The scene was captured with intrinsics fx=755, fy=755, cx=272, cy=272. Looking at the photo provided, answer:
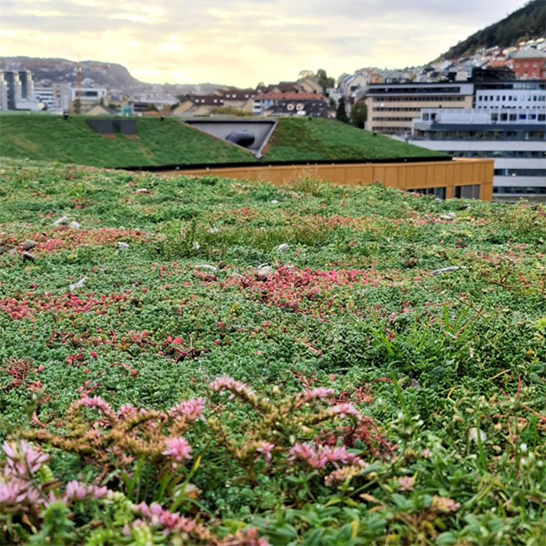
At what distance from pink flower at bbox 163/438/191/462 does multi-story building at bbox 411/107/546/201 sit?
218ft

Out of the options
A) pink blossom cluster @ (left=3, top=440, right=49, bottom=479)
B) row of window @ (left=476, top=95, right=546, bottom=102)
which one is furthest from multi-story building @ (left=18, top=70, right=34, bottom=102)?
pink blossom cluster @ (left=3, top=440, right=49, bottom=479)

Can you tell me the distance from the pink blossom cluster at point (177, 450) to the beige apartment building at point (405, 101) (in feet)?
333

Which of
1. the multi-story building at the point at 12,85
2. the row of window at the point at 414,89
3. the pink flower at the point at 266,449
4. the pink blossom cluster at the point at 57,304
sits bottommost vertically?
the pink blossom cluster at the point at 57,304

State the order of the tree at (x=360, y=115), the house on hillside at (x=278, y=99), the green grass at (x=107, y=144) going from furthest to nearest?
the house on hillside at (x=278, y=99) → the tree at (x=360, y=115) → the green grass at (x=107, y=144)

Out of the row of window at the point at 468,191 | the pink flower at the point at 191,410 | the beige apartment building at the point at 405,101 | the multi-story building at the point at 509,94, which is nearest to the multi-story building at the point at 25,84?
the beige apartment building at the point at 405,101

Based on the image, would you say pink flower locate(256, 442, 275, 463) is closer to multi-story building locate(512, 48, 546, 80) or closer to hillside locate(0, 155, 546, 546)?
hillside locate(0, 155, 546, 546)

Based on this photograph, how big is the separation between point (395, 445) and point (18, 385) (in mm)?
1556

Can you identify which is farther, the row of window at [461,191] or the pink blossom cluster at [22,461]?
the row of window at [461,191]

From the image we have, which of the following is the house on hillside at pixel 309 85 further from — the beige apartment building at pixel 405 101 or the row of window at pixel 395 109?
the row of window at pixel 395 109

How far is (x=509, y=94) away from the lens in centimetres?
9438

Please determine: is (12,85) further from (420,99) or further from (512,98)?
(512,98)

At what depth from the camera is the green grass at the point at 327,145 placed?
30.0m

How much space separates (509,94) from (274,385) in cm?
9878

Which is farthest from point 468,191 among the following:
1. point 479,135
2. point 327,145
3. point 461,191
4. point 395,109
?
point 395,109
